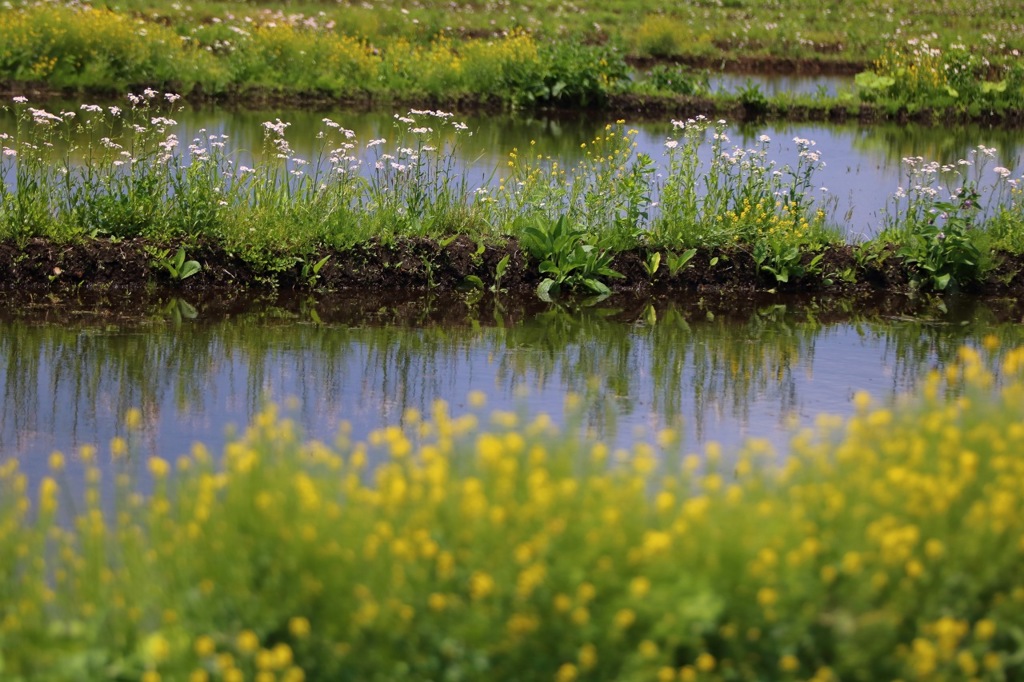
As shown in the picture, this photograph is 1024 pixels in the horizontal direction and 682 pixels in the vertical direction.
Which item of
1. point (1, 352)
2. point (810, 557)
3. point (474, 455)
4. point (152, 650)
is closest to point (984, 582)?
point (810, 557)

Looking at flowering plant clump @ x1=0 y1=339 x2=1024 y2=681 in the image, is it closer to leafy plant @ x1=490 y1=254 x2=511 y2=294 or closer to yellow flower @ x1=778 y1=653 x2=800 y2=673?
yellow flower @ x1=778 y1=653 x2=800 y2=673

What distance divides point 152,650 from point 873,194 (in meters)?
14.6

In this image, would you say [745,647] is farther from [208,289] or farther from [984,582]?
[208,289]

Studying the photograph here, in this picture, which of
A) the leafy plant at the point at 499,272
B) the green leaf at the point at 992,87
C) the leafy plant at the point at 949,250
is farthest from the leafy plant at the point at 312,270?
Answer: the green leaf at the point at 992,87

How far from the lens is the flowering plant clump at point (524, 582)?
179 inches

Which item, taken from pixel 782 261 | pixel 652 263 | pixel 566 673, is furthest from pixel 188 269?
pixel 566 673

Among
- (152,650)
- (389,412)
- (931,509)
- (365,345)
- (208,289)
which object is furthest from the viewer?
(208,289)

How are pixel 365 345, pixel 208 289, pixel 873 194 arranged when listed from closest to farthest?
1. pixel 365 345
2. pixel 208 289
3. pixel 873 194

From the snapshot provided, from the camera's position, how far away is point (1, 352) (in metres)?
9.98

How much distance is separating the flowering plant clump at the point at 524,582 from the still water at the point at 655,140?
1154 cm

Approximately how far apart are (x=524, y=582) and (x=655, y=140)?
702 inches

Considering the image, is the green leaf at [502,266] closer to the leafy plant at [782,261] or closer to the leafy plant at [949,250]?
the leafy plant at [782,261]

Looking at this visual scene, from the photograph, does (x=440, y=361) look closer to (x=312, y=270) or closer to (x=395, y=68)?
(x=312, y=270)

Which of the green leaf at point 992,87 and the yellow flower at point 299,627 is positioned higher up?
the green leaf at point 992,87
